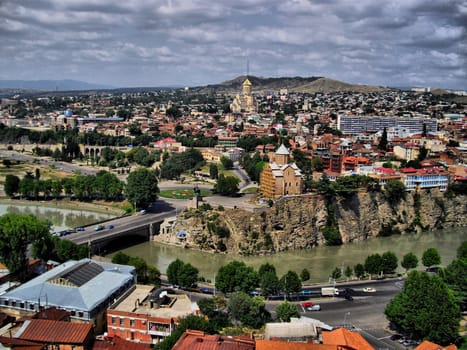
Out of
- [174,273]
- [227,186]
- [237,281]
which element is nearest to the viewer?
[237,281]

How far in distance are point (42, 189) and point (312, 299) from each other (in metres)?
22.0

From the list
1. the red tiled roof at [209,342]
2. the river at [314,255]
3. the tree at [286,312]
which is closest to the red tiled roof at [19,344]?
the red tiled roof at [209,342]

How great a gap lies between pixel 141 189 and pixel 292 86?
116773mm

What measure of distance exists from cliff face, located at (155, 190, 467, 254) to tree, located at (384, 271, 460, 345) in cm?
1032

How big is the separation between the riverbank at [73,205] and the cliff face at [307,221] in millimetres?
6531

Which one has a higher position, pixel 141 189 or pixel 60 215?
pixel 141 189

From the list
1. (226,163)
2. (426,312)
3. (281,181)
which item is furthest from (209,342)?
(226,163)

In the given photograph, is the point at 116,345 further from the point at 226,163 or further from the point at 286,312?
the point at 226,163

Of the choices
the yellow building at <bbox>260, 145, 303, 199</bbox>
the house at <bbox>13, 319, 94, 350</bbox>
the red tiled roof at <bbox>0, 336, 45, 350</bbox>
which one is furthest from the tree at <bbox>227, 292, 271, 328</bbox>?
the yellow building at <bbox>260, 145, 303, 199</bbox>

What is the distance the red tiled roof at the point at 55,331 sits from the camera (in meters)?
11.4

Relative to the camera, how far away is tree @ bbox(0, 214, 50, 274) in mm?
16375

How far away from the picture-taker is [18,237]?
1719cm

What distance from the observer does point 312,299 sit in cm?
1716

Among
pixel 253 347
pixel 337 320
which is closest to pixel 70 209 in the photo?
pixel 337 320
